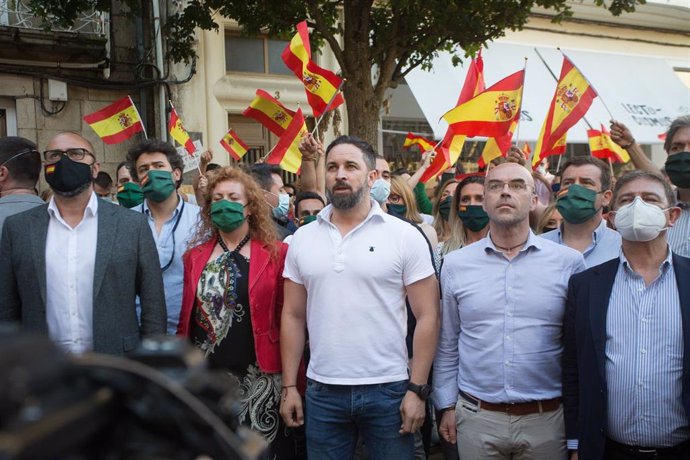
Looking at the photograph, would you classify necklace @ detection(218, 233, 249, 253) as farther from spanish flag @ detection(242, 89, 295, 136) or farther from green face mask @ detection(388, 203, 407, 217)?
spanish flag @ detection(242, 89, 295, 136)

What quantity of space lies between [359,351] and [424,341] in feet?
1.07

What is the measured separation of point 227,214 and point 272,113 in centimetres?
379

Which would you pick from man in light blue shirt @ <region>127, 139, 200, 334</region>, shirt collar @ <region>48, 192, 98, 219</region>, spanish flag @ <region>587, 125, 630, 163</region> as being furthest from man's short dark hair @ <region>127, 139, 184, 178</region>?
spanish flag @ <region>587, 125, 630, 163</region>

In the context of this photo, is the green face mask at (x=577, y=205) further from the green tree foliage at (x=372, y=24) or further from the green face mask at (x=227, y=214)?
the green tree foliage at (x=372, y=24)

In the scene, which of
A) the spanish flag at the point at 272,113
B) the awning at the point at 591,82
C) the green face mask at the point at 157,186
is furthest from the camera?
the awning at the point at 591,82

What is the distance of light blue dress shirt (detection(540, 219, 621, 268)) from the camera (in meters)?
4.00

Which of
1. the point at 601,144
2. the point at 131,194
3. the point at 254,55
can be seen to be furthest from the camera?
the point at 254,55

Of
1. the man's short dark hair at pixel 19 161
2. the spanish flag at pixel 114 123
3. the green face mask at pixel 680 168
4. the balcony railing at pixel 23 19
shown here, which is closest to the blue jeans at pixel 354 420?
A: the green face mask at pixel 680 168

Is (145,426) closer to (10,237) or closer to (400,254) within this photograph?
(400,254)

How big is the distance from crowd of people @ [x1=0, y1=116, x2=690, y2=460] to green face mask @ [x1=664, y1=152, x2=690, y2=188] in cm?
1

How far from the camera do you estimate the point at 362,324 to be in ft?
11.4

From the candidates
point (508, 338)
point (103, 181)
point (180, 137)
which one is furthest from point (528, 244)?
point (103, 181)

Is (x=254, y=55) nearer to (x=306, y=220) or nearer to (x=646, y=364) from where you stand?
(x=306, y=220)

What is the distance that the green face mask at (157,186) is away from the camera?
4.48m
